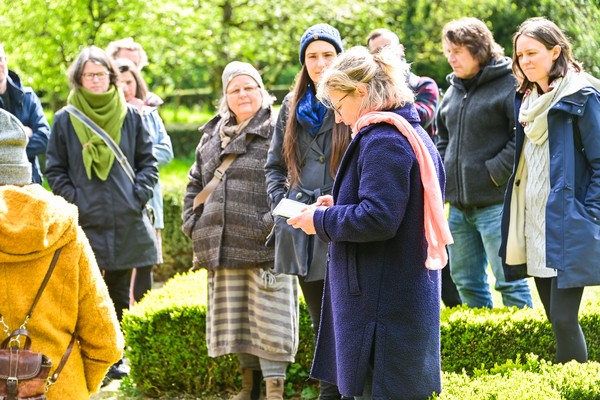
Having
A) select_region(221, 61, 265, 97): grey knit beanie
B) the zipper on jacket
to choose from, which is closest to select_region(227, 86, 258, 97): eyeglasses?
select_region(221, 61, 265, 97): grey knit beanie

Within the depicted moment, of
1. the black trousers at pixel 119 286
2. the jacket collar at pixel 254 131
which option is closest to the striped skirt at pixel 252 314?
the jacket collar at pixel 254 131

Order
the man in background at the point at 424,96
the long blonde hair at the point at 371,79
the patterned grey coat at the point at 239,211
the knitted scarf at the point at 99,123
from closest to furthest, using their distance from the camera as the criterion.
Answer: the long blonde hair at the point at 371,79 < the patterned grey coat at the point at 239,211 < the man in background at the point at 424,96 < the knitted scarf at the point at 99,123

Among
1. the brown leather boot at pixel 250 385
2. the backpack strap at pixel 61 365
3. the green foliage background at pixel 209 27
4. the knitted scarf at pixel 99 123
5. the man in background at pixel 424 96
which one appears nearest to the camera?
the backpack strap at pixel 61 365

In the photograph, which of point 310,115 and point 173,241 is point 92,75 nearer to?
point 310,115

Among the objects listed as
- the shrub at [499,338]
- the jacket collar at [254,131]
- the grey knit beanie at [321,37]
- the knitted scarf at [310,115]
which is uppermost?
the grey knit beanie at [321,37]

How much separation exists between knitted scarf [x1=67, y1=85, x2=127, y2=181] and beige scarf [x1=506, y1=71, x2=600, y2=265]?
279cm

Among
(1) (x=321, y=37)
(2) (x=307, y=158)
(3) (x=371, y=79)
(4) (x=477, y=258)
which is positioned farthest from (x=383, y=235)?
(4) (x=477, y=258)

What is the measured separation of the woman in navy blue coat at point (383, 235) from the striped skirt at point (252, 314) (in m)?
1.89

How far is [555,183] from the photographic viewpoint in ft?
16.4

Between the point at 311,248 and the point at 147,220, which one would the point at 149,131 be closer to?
the point at 147,220

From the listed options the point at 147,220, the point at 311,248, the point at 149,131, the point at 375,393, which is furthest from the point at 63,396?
the point at 149,131

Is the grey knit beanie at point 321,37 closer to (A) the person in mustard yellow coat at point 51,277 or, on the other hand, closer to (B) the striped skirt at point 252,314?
(B) the striped skirt at point 252,314

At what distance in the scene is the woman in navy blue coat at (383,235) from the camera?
3.88 metres

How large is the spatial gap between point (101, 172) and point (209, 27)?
1122cm
